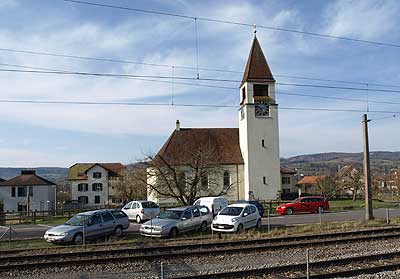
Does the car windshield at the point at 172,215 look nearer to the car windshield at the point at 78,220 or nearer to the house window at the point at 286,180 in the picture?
the car windshield at the point at 78,220

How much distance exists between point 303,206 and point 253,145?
2486 centimetres

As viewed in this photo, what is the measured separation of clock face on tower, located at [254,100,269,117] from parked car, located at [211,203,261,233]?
39.3m

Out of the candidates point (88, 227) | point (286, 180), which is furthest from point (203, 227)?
point (286, 180)

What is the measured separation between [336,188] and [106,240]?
54.1 metres

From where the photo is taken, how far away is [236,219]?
22.7m

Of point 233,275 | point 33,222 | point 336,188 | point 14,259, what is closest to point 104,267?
point 14,259

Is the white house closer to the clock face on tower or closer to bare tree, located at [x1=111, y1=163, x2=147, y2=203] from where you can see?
bare tree, located at [x1=111, y1=163, x2=147, y2=203]

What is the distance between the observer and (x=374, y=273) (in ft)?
41.5

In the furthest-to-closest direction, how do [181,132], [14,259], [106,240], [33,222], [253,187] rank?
[181,132]
[253,187]
[33,222]
[106,240]
[14,259]

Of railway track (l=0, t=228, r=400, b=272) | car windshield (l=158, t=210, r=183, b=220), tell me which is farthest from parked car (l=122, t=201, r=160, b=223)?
railway track (l=0, t=228, r=400, b=272)

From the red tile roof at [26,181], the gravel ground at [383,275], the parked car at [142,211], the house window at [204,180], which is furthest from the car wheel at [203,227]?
the red tile roof at [26,181]

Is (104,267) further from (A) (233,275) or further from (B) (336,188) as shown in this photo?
(B) (336,188)

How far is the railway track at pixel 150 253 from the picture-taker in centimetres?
1448

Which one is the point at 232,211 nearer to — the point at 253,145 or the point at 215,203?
the point at 215,203
